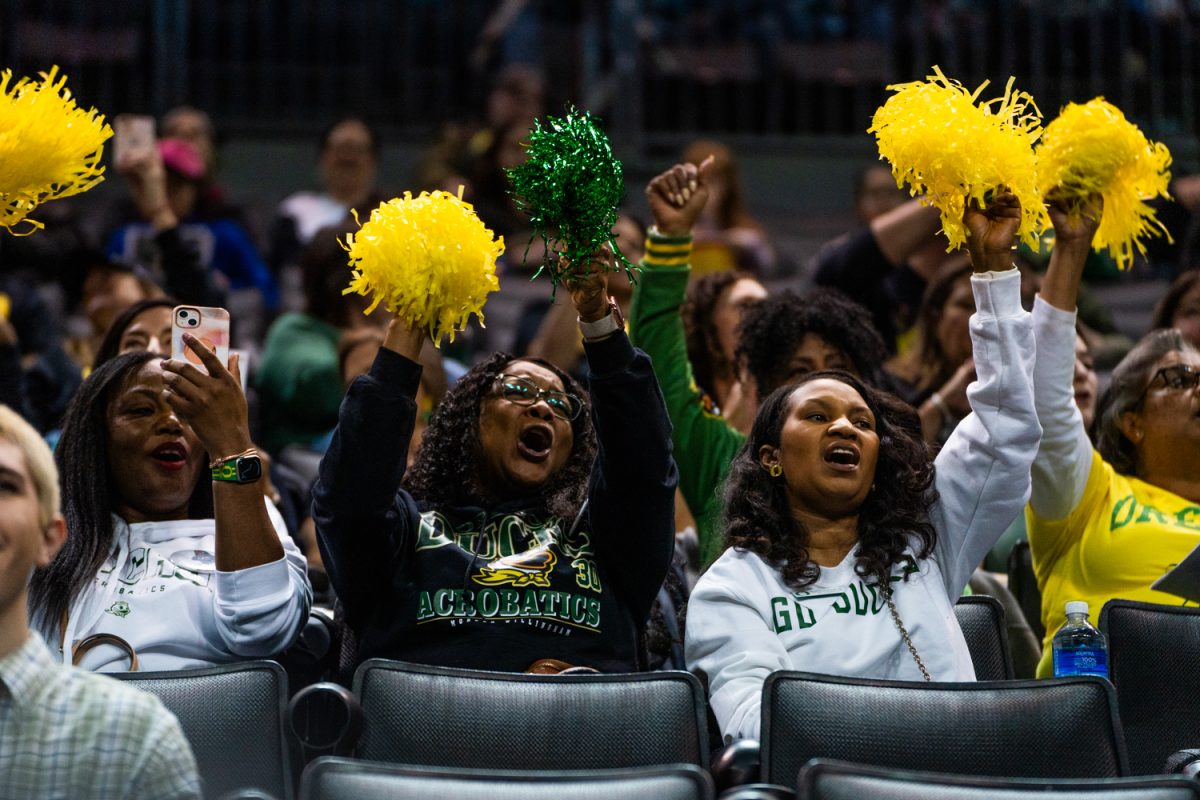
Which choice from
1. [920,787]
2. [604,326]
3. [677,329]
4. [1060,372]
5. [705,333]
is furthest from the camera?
[705,333]

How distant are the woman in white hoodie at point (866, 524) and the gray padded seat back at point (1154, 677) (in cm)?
32

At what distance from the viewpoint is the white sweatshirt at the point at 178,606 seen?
3303 millimetres

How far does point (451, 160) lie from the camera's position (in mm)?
7926

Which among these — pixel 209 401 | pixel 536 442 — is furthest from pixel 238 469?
pixel 536 442

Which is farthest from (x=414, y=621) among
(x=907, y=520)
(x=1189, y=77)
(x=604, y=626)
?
(x=1189, y=77)

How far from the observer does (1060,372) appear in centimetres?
370

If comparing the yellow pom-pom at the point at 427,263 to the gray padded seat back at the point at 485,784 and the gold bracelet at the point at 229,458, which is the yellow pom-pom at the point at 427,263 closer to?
the gold bracelet at the point at 229,458

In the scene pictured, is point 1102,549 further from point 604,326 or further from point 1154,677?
point 604,326

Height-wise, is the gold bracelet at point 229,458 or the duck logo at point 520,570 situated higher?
the gold bracelet at point 229,458

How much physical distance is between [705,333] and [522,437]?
1503 millimetres

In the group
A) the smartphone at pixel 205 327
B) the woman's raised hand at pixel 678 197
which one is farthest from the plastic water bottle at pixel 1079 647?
the smartphone at pixel 205 327

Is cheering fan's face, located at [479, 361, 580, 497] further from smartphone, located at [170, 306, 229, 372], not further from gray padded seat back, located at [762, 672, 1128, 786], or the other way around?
gray padded seat back, located at [762, 672, 1128, 786]

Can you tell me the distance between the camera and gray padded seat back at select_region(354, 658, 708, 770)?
2.83 m

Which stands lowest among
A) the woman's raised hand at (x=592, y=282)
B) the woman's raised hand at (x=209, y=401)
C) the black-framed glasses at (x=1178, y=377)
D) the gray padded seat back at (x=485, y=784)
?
the gray padded seat back at (x=485, y=784)
